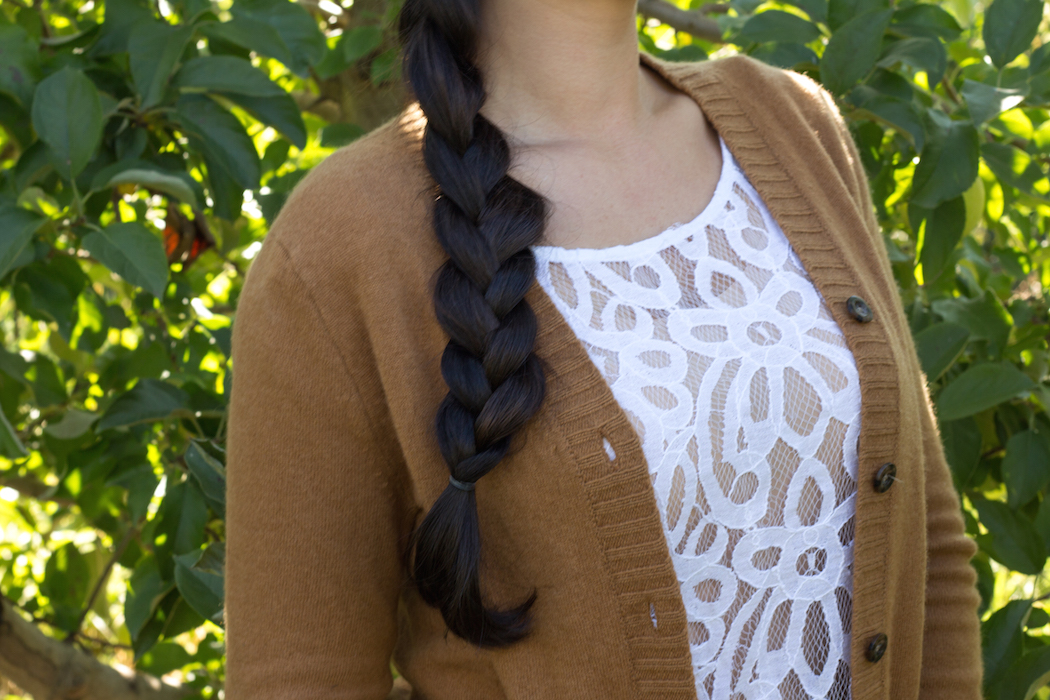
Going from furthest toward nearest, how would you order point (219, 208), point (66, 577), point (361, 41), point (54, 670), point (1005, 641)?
1. point (66, 577)
2. point (54, 670)
3. point (361, 41)
4. point (219, 208)
5. point (1005, 641)

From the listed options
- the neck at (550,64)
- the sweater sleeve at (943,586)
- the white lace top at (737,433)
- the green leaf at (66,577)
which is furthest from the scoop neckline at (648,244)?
the green leaf at (66,577)

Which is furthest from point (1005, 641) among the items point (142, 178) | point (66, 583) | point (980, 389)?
point (66, 583)

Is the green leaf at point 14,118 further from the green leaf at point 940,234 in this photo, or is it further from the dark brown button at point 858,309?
the green leaf at point 940,234

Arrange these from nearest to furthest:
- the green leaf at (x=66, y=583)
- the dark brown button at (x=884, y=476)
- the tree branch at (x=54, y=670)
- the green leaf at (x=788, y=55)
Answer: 1. the dark brown button at (x=884, y=476)
2. the green leaf at (x=788, y=55)
3. the tree branch at (x=54, y=670)
4. the green leaf at (x=66, y=583)

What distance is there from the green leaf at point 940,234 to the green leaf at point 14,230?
1.13 metres

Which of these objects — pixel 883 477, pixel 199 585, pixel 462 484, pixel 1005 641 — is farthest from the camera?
pixel 1005 641

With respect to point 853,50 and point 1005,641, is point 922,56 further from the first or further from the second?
point 1005,641

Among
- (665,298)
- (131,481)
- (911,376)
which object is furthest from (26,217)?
(911,376)

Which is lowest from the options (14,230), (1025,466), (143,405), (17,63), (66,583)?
(66,583)

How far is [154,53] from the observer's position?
3.87ft

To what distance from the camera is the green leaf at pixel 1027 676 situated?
1083 mm

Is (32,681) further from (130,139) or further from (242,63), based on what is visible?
(242,63)

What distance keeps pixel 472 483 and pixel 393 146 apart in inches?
13.4

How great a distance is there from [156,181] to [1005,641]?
1224 mm
